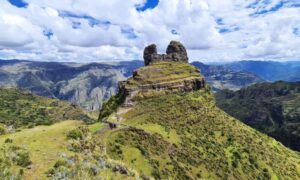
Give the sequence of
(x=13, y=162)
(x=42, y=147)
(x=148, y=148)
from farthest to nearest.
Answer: (x=148, y=148) < (x=42, y=147) < (x=13, y=162)

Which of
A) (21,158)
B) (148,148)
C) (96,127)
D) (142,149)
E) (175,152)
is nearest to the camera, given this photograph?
(21,158)

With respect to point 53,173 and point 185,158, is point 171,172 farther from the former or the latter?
point 53,173

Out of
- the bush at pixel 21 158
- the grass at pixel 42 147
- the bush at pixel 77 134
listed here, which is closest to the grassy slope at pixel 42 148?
the grass at pixel 42 147

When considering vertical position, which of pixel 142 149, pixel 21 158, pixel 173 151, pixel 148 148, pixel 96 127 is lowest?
pixel 173 151

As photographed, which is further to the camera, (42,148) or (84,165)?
(42,148)

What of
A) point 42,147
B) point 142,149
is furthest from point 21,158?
point 142,149

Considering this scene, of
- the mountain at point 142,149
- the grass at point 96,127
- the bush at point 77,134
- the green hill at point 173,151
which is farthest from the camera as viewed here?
the grass at point 96,127

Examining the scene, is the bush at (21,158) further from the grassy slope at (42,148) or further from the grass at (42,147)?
the grass at (42,147)

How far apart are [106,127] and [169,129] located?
3450 centimetres

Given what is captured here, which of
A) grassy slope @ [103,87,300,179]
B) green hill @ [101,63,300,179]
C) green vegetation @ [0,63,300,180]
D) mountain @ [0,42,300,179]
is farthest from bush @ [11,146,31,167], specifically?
grassy slope @ [103,87,300,179]

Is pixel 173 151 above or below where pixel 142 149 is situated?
below

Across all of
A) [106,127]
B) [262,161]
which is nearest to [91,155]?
[106,127]

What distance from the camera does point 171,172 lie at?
160 meters

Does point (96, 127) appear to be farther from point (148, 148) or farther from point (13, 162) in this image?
point (13, 162)
